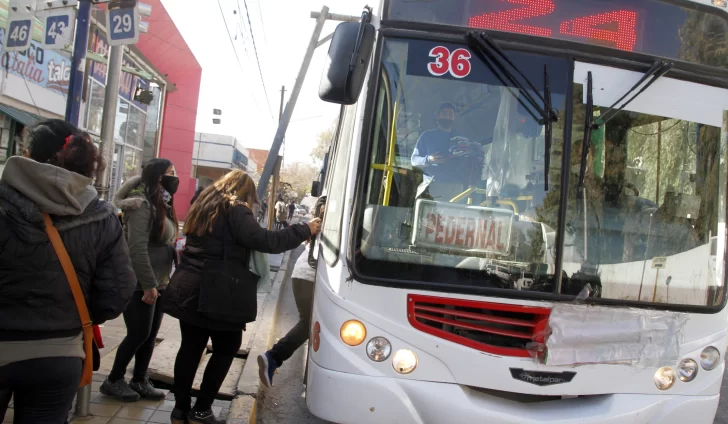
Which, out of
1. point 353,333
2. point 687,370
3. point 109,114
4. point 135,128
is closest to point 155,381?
point 109,114

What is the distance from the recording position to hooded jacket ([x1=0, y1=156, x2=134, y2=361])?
2.23 metres

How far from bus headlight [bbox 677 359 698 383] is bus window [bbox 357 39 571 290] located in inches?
36.5

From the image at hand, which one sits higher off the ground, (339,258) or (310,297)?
(339,258)

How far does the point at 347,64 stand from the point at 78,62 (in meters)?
2.63

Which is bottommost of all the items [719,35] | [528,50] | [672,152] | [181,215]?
[181,215]

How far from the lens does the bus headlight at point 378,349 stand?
3209mm

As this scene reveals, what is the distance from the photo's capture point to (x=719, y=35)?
3.76 m

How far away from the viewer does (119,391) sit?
4.11 metres

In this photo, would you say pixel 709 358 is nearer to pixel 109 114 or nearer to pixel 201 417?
pixel 201 417

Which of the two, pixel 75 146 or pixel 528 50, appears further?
pixel 528 50

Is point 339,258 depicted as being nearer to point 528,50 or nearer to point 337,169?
point 337,169

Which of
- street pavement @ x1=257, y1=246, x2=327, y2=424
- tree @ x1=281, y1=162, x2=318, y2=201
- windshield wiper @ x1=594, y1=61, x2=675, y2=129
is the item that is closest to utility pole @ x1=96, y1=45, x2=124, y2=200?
street pavement @ x1=257, y1=246, x2=327, y2=424

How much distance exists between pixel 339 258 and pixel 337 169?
81cm

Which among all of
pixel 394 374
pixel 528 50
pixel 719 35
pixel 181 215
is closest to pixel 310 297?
pixel 394 374
